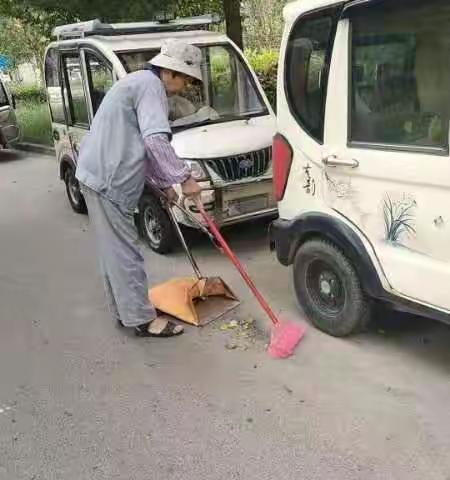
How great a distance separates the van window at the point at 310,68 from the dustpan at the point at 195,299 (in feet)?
3.94

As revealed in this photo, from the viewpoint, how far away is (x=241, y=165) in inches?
223

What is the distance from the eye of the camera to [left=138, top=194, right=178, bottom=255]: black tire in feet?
19.4

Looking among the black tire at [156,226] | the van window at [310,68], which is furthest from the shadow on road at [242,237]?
the van window at [310,68]

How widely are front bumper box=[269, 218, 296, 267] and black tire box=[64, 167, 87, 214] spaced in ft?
13.6

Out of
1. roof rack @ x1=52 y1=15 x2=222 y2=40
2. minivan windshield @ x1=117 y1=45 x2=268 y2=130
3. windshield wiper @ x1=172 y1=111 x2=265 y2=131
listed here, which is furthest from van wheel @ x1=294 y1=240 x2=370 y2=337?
roof rack @ x1=52 y1=15 x2=222 y2=40

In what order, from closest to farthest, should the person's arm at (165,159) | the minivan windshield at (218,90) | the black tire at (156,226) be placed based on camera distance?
the person's arm at (165,159), the black tire at (156,226), the minivan windshield at (218,90)

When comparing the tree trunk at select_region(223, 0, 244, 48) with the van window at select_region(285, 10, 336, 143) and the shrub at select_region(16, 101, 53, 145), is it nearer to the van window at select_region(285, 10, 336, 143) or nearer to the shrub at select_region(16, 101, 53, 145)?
the shrub at select_region(16, 101, 53, 145)

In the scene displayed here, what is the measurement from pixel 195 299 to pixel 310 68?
1828mm

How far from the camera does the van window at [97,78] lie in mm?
6406

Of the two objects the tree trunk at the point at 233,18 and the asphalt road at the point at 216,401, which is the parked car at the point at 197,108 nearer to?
the asphalt road at the point at 216,401

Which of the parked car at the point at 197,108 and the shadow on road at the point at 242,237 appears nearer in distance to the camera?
the parked car at the point at 197,108

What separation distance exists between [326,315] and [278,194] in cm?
82

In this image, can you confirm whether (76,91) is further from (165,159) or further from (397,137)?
(397,137)

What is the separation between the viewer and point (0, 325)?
4734 mm
